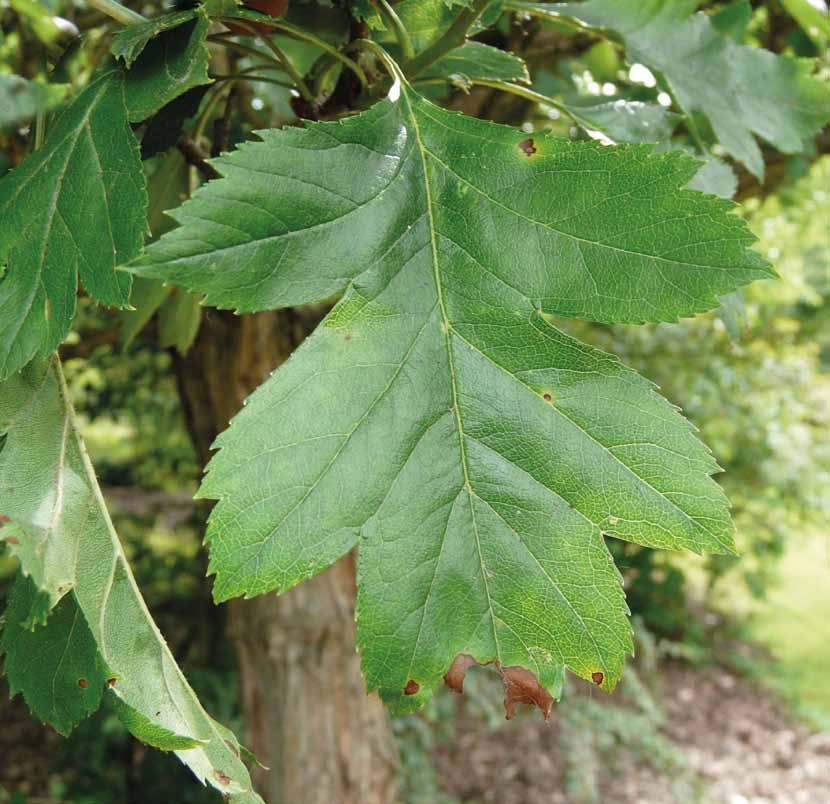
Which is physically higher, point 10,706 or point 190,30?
point 190,30

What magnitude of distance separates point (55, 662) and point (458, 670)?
1.15 ft

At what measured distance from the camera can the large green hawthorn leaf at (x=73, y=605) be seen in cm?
67

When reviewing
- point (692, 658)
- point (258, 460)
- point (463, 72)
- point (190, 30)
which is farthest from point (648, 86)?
point (692, 658)

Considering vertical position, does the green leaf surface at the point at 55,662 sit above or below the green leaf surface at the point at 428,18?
below

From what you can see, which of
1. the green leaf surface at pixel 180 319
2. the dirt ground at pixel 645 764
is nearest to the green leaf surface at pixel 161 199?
the green leaf surface at pixel 180 319

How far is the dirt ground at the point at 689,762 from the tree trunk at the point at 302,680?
1782mm

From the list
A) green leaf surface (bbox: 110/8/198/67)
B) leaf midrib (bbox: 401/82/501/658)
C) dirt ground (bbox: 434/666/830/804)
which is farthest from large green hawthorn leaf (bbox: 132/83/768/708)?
dirt ground (bbox: 434/666/830/804)

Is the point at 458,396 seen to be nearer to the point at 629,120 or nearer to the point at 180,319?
the point at 629,120

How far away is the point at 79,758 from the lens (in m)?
3.53

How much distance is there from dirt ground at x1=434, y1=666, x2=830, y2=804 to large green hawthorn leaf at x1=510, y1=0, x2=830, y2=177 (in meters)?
3.03

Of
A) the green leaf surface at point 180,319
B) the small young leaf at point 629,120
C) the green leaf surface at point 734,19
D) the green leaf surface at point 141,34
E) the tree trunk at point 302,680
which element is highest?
the green leaf surface at point 734,19

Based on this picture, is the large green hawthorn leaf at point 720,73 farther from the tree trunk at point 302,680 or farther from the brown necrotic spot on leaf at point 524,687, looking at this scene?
the tree trunk at point 302,680

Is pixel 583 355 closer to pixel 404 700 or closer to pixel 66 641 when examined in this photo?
pixel 404 700

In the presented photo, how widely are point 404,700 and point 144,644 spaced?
0.23 meters
